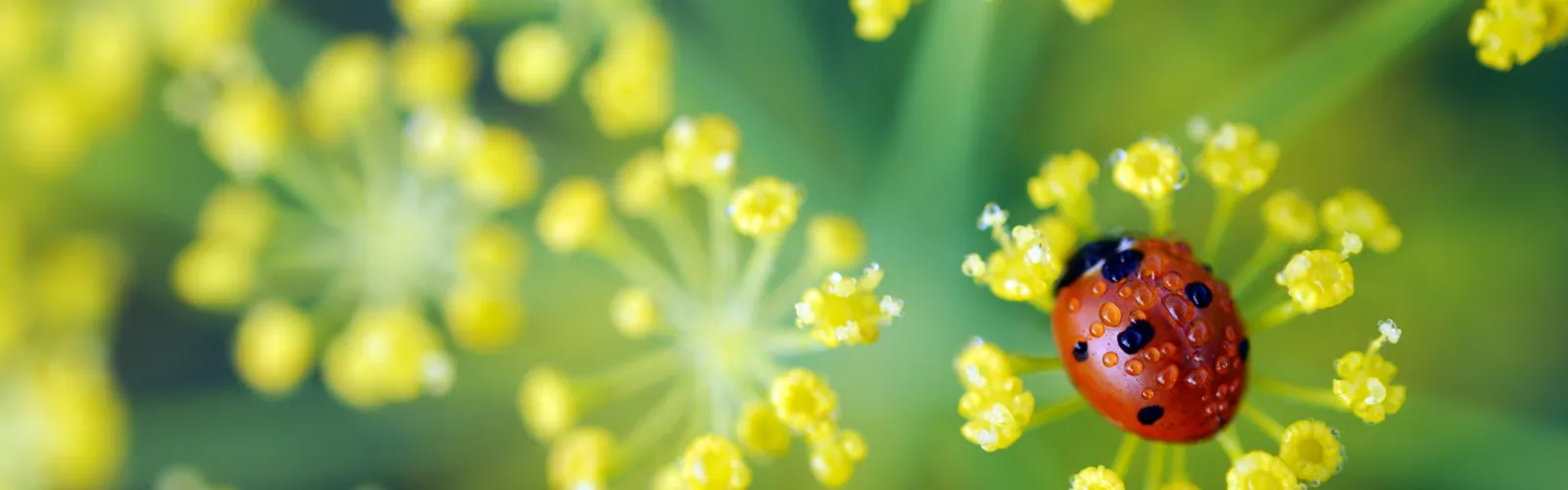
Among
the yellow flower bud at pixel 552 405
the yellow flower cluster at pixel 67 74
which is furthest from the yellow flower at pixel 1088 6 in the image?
the yellow flower cluster at pixel 67 74

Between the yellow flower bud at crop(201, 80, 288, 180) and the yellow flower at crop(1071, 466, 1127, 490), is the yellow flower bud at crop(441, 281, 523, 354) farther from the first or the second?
the yellow flower at crop(1071, 466, 1127, 490)

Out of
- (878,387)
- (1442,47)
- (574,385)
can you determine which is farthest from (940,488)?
(1442,47)

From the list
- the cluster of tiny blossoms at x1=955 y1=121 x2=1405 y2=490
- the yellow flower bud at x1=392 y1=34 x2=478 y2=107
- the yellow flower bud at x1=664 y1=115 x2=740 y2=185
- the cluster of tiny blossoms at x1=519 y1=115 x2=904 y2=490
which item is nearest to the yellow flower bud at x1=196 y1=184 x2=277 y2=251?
the yellow flower bud at x1=392 y1=34 x2=478 y2=107

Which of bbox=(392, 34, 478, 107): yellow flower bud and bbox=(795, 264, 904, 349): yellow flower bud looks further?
bbox=(392, 34, 478, 107): yellow flower bud

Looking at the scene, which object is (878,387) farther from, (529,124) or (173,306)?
(173,306)

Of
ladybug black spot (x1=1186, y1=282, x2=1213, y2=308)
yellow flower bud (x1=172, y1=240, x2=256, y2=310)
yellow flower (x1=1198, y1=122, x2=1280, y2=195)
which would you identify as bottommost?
ladybug black spot (x1=1186, y1=282, x2=1213, y2=308)

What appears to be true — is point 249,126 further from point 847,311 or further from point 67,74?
point 847,311

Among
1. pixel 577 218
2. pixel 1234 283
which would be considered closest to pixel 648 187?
pixel 577 218
